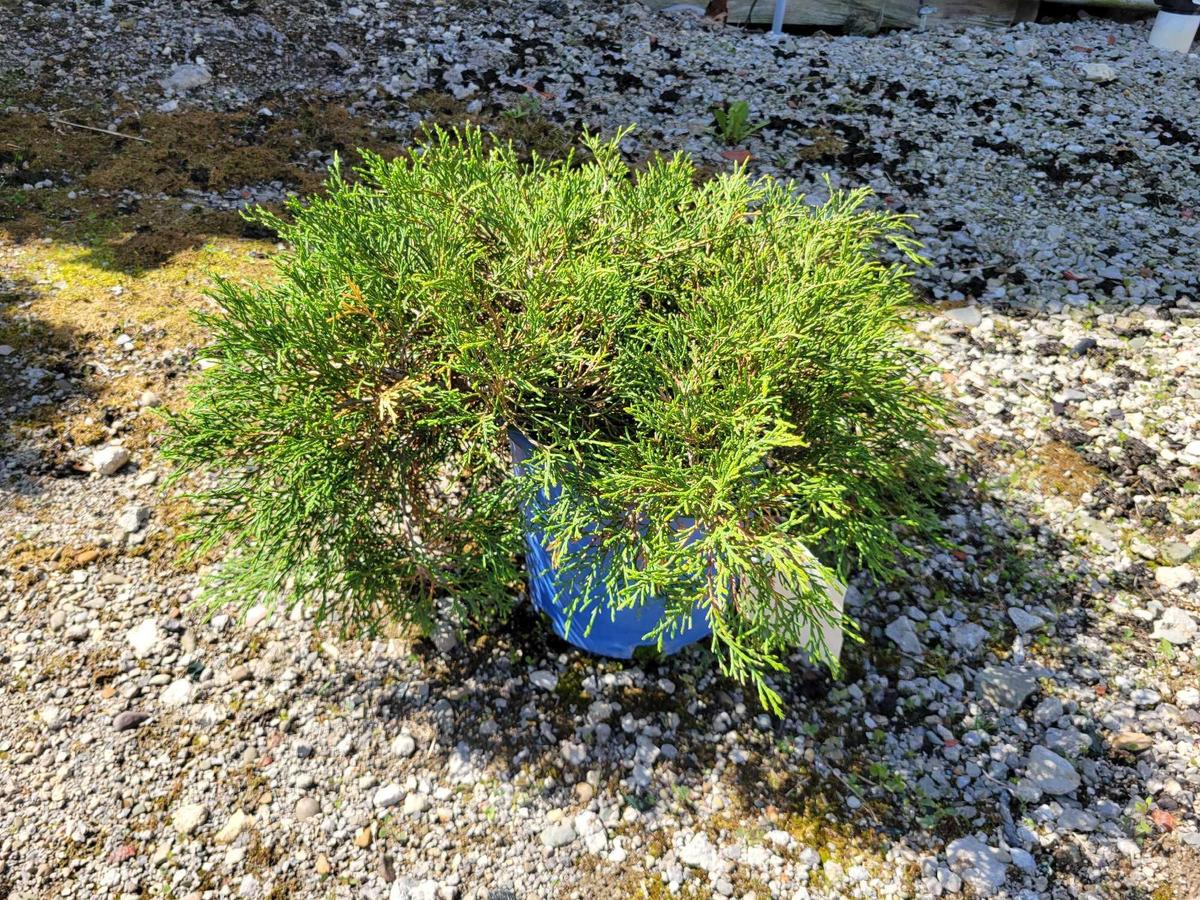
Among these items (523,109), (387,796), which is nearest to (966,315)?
(523,109)

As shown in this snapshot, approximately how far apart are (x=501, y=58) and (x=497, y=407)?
5.06 metres

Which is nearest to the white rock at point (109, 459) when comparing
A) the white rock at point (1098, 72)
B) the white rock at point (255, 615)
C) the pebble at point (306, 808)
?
the white rock at point (255, 615)

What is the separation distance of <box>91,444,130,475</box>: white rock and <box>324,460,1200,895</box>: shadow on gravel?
1.47m

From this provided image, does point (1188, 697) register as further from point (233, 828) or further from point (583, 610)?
point (233, 828)

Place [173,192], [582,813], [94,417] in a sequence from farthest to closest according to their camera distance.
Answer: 1. [173,192]
2. [94,417]
3. [582,813]

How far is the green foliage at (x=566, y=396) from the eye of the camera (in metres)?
2.07

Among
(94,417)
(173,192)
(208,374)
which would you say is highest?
(208,374)

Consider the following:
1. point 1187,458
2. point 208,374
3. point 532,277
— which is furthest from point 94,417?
point 1187,458

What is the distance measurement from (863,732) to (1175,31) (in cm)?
745

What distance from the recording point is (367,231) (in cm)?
236

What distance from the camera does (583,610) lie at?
2592 mm

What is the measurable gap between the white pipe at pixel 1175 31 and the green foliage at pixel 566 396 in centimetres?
691

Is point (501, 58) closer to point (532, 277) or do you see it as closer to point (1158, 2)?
point (532, 277)

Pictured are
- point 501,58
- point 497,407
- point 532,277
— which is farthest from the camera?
point 501,58
